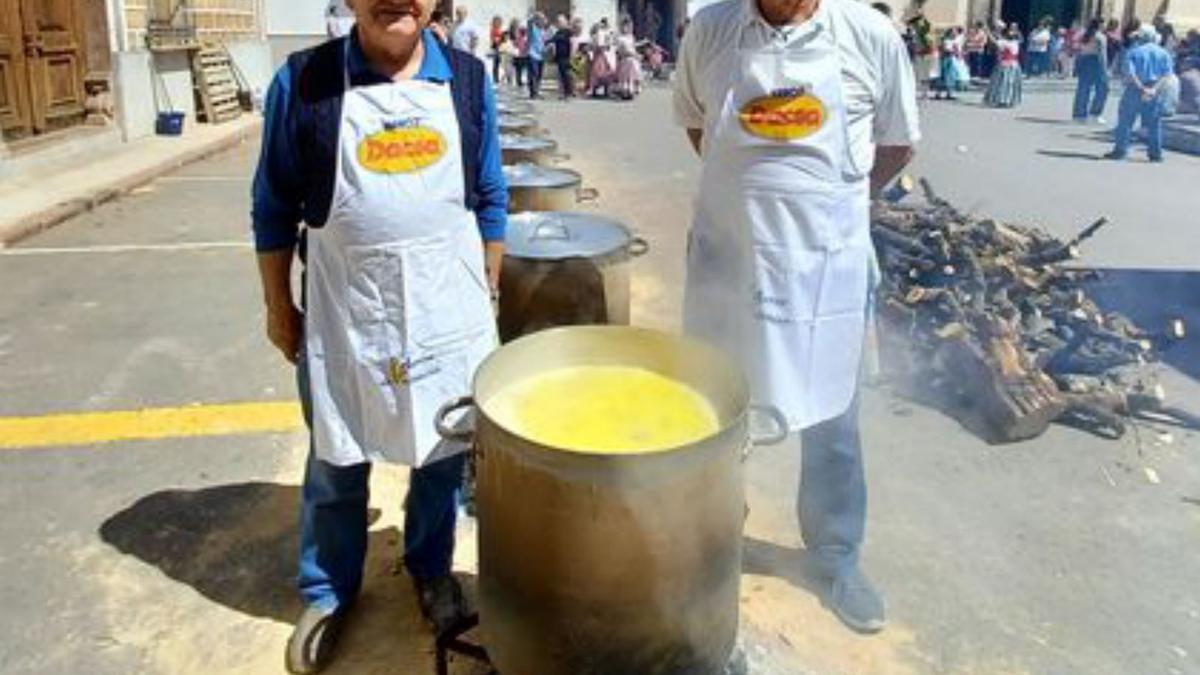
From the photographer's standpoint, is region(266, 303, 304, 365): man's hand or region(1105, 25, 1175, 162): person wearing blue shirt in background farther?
region(1105, 25, 1175, 162): person wearing blue shirt in background

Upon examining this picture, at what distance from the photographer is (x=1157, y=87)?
1537cm

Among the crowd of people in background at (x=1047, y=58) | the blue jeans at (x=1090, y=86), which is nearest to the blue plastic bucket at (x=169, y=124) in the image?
the crowd of people in background at (x=1047, y=58)

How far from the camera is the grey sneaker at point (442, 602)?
3086 mm

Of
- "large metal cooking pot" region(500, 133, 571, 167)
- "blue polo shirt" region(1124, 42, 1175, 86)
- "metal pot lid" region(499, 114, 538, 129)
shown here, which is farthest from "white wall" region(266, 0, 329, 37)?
"large metal cooking pot" region(500, 133, 571, 167)

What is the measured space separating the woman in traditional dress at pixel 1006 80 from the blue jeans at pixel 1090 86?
7.01ft

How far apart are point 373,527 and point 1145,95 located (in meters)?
15.4

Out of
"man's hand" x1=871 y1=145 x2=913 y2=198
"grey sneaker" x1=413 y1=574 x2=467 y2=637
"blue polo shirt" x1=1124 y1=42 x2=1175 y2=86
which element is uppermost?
"blue polo shirt" x1=1124 y1=42 x2=1175 y2=86

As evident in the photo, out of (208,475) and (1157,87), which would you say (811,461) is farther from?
(1157,87)

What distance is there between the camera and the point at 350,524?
9.74ft

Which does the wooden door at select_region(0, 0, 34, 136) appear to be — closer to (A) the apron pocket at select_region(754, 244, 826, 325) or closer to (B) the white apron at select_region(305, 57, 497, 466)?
(B) the white apron at select_region(305, 57, 497, 466)

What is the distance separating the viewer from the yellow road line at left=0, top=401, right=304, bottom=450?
4.64m

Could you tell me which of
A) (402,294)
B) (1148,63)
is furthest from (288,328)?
(1148,63)

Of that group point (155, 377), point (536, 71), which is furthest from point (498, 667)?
point (536, 71)

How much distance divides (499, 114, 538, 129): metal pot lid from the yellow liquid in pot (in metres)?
4.94
